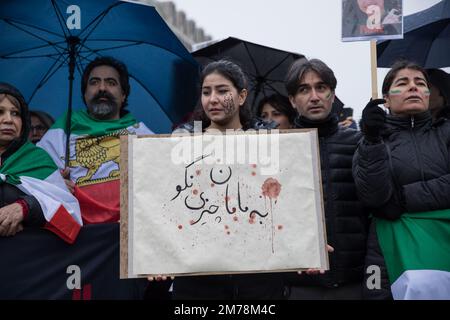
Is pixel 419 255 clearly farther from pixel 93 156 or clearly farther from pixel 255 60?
pixel 255 60

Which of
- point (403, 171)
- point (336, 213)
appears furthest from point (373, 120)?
point (336, 213)

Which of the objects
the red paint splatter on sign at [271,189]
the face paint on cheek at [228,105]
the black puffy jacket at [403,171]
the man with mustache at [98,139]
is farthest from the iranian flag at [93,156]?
the black puffy jacket at [403,171]

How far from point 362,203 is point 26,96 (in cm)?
288

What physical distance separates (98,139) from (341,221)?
2.01 meters

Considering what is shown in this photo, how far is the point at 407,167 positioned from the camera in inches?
126

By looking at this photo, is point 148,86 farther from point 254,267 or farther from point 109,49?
point 254,267

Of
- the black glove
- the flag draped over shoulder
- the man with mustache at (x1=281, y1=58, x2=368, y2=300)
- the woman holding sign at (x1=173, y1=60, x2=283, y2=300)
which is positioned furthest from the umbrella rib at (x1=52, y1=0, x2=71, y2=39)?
the flag draped over shoulder

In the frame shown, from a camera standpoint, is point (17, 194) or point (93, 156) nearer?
point (17, 194)

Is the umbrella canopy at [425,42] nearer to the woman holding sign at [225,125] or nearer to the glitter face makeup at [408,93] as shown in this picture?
the glitter face makeup at [408,93]

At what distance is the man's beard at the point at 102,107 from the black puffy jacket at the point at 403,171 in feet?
7.05

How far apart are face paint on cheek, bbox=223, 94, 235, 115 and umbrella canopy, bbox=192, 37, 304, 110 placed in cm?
194

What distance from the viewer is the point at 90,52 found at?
456 centimetres

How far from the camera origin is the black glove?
10.1ft

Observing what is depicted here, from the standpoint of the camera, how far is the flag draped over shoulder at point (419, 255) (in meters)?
3.04
